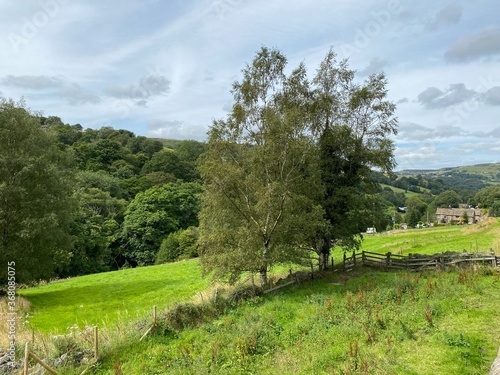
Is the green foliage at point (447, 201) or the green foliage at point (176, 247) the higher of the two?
the green foliage at point (447, 201)

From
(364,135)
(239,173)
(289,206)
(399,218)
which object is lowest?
(399,218)

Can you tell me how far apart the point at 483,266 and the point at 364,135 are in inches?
439

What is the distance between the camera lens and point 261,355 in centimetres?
1260

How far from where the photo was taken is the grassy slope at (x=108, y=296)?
18.8 metres

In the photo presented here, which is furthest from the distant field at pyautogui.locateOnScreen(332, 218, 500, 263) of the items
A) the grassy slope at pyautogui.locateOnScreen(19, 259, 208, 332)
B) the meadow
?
the grassy slope at pyautogui.locateOnScreen(19, 259, 208, 332)

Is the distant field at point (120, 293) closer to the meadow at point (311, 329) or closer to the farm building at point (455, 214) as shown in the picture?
the meadow at point (311, 329)

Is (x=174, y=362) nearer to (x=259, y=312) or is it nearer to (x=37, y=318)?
(x=259, y=312)

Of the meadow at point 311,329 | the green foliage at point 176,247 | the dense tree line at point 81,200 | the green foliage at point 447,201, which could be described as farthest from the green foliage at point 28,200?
the green foliage at point 447,201

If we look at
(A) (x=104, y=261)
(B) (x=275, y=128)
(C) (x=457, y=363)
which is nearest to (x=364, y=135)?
(B) (x=275, y=128)

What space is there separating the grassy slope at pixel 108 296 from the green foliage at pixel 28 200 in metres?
3.10

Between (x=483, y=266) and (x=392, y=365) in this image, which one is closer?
(x=392, y=365)

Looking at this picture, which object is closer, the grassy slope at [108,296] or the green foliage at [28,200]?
the grassy slope at [108,296]

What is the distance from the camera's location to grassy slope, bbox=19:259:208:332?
18809 mm

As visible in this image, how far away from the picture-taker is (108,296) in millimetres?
24766
